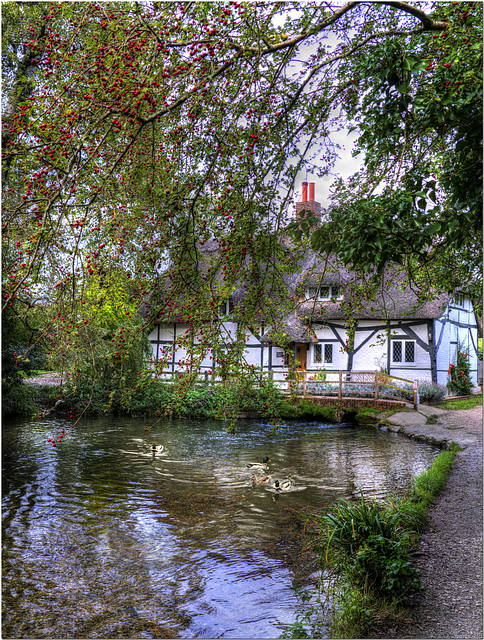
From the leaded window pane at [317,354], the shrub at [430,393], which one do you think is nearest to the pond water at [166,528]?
the shrub at [430,393]

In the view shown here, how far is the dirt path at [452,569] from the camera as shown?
332cm

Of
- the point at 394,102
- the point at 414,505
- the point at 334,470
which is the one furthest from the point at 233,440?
the point at 394,102

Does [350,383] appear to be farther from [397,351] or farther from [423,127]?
[423,127]

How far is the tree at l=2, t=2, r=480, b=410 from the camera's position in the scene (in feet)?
8.74

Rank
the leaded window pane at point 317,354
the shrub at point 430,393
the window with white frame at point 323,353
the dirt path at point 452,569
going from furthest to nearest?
the leaded window pane at point 317,354 < the window with white frame at point 323,353 < the shrub at point 430,393 < the dirt path at point 452,569

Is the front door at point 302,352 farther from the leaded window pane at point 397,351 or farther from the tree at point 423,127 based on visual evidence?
the tree at point 423,127

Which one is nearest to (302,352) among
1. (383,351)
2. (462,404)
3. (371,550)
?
(383,351)

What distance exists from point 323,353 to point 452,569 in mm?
15998

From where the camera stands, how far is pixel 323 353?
20109 mm

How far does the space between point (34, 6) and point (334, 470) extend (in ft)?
29.6

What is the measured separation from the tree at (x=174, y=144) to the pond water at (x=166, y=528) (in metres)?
1.52

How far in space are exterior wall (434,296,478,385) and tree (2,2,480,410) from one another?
14.2 metres

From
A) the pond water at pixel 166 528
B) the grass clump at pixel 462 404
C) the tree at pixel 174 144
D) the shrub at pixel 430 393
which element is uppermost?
the tree at pixel 174 144

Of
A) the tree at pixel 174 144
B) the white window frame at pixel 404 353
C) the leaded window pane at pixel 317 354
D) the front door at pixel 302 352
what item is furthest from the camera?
the front door at pixel 302 352
